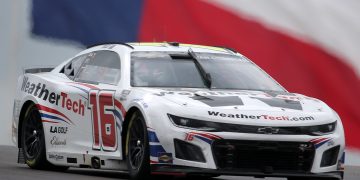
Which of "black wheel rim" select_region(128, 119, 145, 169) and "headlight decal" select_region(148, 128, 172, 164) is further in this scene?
"black wheel rim" select_region(128, 119, 145, 169)

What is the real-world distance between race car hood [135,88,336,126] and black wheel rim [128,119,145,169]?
321 millimetres

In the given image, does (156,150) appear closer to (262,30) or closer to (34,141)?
(34,141)

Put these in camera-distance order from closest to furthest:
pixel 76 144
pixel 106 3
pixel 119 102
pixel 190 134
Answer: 1. pixel 190 134
2. pixel 119 102
3. pixel 76 144
4. pixel 106 3

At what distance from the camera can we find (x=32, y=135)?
1344 cm

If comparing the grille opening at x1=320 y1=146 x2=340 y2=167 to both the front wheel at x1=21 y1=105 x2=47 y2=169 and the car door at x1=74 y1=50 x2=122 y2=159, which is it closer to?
the car door at x1=74 y1=50 x2=122 y2=159

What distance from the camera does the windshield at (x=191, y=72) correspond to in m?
11.6

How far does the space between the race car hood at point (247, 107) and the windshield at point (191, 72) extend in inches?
14.1

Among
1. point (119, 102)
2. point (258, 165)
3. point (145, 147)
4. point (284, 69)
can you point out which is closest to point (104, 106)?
point (119, 102)

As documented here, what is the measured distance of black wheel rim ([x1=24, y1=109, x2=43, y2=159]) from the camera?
1330cm

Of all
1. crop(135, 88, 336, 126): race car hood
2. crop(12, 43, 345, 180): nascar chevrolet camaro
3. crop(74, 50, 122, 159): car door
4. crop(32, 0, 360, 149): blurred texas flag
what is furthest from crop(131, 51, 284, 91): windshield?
crop(32, 0, 360, 149): blurred texas flag

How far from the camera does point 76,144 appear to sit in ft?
40.4

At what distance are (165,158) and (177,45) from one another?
7.11 ft

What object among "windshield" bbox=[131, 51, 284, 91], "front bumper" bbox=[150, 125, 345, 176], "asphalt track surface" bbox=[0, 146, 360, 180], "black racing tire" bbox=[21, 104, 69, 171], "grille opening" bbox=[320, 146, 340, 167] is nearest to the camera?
"front bumper" bbox=[150, 125, 345, 176]

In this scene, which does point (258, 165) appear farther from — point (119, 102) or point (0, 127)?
point (0, 127)
